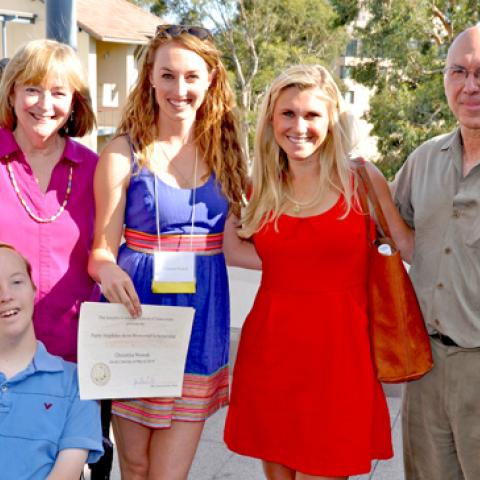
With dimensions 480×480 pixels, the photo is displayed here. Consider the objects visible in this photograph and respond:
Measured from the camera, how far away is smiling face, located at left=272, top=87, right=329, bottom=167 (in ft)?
8.64

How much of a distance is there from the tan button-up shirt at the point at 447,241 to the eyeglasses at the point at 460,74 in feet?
0.62

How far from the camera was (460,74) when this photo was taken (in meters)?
2.57

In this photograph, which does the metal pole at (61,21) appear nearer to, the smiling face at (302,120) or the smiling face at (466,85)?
the smiling face at (302,120)

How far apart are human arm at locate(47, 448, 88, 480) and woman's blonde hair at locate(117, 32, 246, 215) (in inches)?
39.0

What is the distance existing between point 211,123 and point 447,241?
92 centimetres

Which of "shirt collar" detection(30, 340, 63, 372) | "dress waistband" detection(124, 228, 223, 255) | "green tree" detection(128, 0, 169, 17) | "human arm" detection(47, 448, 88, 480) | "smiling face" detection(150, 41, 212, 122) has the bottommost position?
"human arm" detection(47, 448, 88, 480)

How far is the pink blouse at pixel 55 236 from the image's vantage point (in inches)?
102

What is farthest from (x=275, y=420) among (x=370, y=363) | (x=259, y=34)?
(x=259, y=34)

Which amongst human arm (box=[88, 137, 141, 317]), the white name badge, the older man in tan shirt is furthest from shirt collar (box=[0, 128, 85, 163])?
the older man in tan shirt

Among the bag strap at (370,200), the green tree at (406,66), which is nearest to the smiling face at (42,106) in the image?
the bag strap at (370,200)

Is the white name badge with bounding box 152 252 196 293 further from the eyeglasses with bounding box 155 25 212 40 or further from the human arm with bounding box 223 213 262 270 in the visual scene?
the eyeglasses with bounding box 155 25 212 40

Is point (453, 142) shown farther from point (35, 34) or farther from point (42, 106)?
point (35, 34)

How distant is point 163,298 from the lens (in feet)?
8.57

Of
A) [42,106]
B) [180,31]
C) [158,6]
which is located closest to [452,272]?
[180,31]
